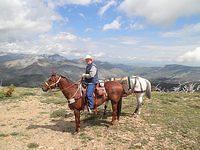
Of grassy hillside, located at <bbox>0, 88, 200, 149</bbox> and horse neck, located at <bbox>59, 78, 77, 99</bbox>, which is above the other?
horse neck, located at <bbox>59, 78, 77, 99</bbox>

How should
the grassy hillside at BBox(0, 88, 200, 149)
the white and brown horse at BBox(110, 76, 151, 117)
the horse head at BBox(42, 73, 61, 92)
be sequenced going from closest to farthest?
the grassy hillside at BBox(0, 88, 200, 149)
the horse head at BBox(42, 73, 61, 92)
the white and brown horse at BBox(110, 76, 151, 117)

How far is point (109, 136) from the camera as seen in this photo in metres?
16.0

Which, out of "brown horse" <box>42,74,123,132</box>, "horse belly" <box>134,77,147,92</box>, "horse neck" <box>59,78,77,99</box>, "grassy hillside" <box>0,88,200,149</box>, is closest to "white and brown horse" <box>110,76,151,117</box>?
"horse belly" <box>134,77,147,92</box>

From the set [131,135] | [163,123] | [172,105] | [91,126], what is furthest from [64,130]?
[172,105]

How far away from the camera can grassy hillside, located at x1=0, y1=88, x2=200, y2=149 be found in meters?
15.1

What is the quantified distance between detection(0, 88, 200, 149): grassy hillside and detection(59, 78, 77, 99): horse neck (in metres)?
2.31

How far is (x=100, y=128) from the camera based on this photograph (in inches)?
683

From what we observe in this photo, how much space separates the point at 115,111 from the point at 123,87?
1.70 meters

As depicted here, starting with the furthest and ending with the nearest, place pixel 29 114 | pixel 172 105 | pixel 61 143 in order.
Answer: pixel 172 105
pixel 29 114
pixel 61 143

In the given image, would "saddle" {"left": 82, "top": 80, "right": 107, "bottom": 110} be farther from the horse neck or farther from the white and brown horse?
the white and brown horse

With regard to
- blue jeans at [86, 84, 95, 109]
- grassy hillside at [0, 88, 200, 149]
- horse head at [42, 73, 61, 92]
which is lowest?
grassy hillside at [0, 88, 200, 149]

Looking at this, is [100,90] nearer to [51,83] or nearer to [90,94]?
[90,94]

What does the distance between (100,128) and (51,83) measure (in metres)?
3.95

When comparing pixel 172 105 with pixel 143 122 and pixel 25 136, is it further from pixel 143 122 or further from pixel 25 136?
pixel 25 136
